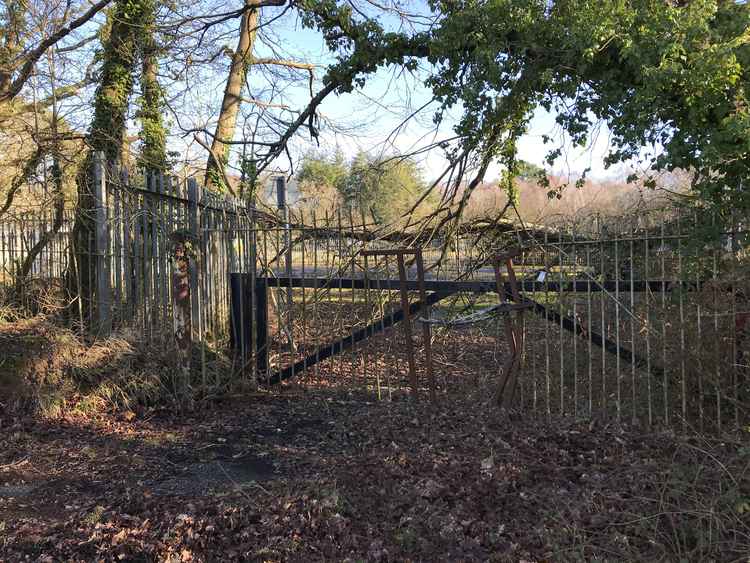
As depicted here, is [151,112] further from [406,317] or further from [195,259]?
[406,317]

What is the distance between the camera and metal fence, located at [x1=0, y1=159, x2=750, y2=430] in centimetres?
556

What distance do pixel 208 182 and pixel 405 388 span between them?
7138 mm

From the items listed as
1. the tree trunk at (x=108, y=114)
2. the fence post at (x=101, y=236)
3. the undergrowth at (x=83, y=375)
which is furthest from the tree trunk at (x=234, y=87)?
the undergrowth at (x=83, y=375)

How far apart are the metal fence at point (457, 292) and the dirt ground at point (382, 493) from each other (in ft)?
2.86

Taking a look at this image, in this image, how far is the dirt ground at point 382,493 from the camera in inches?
140

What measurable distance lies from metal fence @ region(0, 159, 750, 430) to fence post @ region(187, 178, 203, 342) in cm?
2

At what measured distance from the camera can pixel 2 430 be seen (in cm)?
650

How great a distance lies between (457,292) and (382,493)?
3.67 m

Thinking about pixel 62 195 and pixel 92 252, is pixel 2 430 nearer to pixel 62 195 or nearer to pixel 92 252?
pixel 92 252

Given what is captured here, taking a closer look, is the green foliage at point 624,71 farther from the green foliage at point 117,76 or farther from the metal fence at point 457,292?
Answer: the green foliage at point 117,76

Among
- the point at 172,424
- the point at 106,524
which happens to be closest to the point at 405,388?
the point at 172,424

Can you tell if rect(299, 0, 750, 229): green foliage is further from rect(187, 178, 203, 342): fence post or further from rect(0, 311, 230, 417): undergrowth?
rect(0, 311, 230, 417): undergrowth

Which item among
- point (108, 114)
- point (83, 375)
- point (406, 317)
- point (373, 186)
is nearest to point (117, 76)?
point (108, 114)

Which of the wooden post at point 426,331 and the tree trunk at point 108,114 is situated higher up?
the tree trunk at point 108,114
